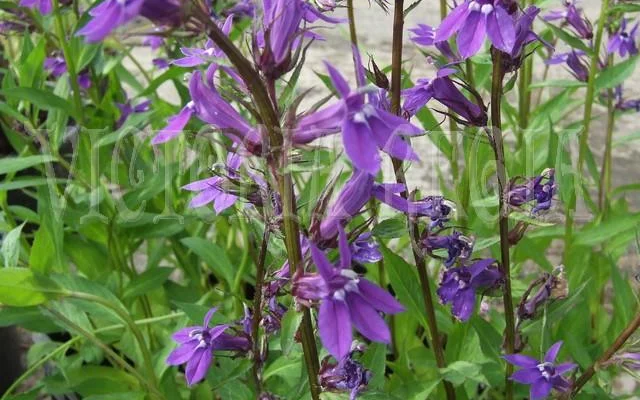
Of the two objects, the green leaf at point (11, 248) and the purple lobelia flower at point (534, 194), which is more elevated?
the purple lobelia flower at point (534, 194)

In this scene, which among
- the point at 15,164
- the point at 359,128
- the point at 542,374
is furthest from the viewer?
the point at 15,164

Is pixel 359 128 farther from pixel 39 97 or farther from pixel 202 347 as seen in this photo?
pixel 39 97

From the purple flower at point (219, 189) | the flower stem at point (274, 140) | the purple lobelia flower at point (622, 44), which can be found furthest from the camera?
the purple lobelia flower at point (622, 44)

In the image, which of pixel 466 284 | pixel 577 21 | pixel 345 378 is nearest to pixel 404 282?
pixel 466 284

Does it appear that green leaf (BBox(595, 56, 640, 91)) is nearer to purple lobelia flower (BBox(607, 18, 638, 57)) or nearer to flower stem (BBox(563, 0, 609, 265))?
flower stem (BBox(563, 0, 609, 265))

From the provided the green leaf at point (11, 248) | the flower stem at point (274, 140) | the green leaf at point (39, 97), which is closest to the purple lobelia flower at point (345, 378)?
the flower stem at point (274, 140)

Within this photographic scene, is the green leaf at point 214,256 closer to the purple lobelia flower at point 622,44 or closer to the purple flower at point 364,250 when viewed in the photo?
the purple flower at point 364,250

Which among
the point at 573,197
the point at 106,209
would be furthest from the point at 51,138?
the point at 573,197
